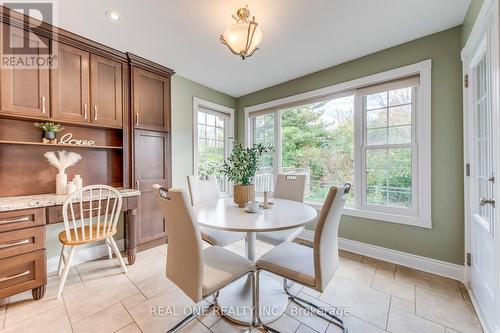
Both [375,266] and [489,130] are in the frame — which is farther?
[375,266]

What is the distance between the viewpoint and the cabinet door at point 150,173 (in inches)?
108

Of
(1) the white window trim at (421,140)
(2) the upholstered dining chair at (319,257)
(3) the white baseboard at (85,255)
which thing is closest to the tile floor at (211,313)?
(3) the white baseboard at (85,255)

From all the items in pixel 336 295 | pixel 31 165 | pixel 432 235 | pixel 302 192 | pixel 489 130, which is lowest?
pixel 336 295

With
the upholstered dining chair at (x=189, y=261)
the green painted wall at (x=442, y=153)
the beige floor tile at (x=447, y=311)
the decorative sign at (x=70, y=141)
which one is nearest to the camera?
the upholstered dining chair at (x=189, y=261)

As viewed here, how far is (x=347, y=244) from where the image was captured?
277 centimetres

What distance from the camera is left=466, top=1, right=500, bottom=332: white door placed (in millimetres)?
1332

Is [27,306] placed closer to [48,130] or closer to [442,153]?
[48,130]

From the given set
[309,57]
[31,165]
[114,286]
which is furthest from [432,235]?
[31,165]

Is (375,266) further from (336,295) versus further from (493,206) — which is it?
(493,206)

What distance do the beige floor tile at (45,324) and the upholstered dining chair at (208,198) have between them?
1.13 meters

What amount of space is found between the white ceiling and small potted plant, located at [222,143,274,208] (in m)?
1.23

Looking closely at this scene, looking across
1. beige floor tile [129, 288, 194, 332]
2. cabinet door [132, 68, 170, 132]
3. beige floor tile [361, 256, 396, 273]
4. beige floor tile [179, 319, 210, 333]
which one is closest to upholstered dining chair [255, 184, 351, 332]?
beige floor tile [179, 319, 210, 333]

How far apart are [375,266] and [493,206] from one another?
4.39 feet

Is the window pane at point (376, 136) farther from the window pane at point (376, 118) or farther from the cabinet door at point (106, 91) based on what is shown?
the cabinet door at point (106, 91)
